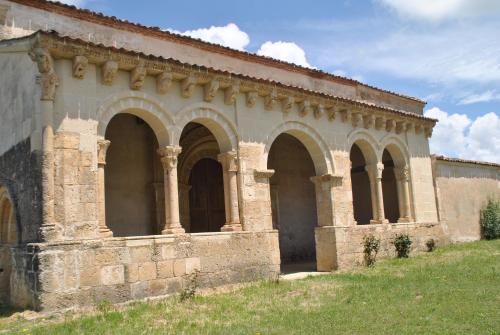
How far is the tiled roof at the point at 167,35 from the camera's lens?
30.5 ft

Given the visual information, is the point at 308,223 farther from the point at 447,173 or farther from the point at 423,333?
the point at 423,333

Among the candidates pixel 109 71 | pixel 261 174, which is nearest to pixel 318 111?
pixel 261 174

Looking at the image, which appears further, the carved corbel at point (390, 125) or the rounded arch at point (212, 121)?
the carved corbel at point (390, 125)

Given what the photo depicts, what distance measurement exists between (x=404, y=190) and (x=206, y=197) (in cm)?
534

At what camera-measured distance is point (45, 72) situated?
7090mm

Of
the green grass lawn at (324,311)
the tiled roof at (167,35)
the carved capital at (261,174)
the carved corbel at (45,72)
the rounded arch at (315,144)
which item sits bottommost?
the green grass lawn at (324,311)

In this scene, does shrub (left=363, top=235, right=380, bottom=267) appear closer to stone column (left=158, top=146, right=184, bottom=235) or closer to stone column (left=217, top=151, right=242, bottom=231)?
stone column (left=217, top=151, right=242, bottom=231)

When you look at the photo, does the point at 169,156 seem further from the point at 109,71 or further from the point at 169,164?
the point at 109,71

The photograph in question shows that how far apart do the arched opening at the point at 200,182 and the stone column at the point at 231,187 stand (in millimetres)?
2358

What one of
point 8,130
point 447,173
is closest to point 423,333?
point 8,130

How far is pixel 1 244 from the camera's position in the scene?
872 centimetres

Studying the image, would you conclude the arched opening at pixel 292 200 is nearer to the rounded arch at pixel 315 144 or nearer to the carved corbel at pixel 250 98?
the rounded arch at pixel 315 144

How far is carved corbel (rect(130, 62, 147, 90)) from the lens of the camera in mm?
8016

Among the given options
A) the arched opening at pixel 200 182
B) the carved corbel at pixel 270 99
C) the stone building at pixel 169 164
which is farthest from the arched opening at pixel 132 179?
the carved corbel at pixel 270 99
